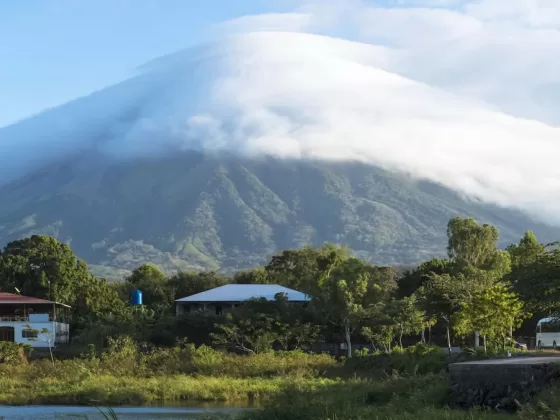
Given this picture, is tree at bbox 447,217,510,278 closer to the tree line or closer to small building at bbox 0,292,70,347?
the tree line

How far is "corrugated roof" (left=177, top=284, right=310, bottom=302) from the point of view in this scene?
57719mm

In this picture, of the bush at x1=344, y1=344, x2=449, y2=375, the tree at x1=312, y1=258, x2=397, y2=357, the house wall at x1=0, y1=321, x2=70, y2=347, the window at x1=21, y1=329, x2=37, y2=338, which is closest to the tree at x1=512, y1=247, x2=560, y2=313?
the bush at x1=344, y1=344, x2=449, y2=375

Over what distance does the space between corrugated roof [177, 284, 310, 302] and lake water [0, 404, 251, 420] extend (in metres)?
24.7

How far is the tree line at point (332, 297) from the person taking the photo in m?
35.9

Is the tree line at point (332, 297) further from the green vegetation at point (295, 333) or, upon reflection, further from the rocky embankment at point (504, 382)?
the rocky embankment at point (504, 382)

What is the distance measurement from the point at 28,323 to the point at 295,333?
15664mm

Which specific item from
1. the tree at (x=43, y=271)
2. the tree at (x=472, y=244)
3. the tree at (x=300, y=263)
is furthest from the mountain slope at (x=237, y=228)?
the tree at (x=472, y=244)

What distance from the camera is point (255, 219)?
18588 centimetres

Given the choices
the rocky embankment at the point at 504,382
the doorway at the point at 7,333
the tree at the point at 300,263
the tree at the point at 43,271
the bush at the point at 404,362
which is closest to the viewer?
the rocky embankment at the point at 504,382

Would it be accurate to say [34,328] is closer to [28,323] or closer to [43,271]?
[28,323]

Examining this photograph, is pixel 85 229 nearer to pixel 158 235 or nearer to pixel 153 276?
pixel 158 235

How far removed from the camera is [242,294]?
194 feet

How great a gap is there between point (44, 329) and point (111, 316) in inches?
154

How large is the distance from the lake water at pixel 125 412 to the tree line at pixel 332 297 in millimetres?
10218
